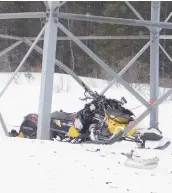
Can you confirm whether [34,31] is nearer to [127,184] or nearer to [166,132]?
[166,132]

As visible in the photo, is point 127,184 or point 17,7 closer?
point 127,184

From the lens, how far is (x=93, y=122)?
6.30 m

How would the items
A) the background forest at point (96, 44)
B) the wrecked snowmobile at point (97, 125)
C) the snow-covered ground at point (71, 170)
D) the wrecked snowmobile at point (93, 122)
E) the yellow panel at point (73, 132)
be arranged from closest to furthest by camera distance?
1. the snow-covered ground at point (71, 170)
2. the wrecked snowmobile at point (97, 125)
3. the wrecked snowmobile at point (93, 122)
4. the yellow panel at point (73, 132)
5. the background forest at point (96, 44)

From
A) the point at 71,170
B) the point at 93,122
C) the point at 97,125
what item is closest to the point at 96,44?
the point at 93,122

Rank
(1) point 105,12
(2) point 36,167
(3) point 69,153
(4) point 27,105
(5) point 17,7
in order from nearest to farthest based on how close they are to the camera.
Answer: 1. (2) point 36,167
2. (3) point 69,153
3. (4) point 27,105
4. (1) point 105,12
5. (5) point 17,7

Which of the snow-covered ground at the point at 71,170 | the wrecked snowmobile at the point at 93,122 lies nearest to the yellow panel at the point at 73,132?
the wrecked snowmobile at the point at 93,122

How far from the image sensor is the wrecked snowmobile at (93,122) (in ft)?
19.4

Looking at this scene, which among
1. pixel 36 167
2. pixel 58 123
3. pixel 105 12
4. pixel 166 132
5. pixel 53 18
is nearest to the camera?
pixel 36 167

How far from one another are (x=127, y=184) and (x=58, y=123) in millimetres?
3112

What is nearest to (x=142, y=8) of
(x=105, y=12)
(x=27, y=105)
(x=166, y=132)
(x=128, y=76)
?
(x=105, y=12)

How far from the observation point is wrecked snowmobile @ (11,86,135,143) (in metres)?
5.92

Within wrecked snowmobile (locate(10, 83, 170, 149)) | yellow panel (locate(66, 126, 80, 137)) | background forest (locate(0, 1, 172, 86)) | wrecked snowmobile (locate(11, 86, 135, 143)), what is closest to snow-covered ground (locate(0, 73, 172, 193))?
wrecked snowmobile (locate(10, 83, 170, 149))

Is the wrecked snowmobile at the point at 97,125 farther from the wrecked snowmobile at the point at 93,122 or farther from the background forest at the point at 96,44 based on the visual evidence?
the background forest at the point at 96,44

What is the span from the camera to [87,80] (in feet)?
62.1
